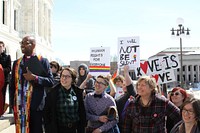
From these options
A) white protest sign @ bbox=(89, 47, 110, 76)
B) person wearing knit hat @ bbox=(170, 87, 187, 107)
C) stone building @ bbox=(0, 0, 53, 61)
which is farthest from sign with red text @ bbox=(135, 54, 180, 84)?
stone building @ bbox=(0, 0, 53, 61)

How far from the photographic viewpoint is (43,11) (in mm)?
47469

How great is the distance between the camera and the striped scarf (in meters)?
3.87

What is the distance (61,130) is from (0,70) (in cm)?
133

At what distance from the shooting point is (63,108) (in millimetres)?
3986

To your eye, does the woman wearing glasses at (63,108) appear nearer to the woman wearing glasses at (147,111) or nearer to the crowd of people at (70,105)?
the crowd of people at (70,105)

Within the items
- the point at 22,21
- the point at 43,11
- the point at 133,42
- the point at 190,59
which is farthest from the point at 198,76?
the point at 133,42

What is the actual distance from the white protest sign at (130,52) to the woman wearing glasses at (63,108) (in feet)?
9.76

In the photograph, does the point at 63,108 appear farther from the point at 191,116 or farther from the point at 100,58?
the point at 100,58

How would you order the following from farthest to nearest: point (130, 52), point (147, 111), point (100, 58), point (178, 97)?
point (100, 58), point (130, 52), point (178, 97), point (147, 111)

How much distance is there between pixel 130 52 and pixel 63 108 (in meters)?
3.35

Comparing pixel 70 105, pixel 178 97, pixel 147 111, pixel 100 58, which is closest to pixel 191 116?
pixel 147 111

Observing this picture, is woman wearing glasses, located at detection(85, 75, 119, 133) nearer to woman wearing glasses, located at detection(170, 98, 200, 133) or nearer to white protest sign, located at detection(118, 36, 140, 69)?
woman wearing glasses, located at detection(170, 98, 200, 133)

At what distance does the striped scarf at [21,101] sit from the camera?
3869mm

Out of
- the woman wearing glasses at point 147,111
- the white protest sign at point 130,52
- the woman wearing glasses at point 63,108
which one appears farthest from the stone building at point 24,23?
the woman wearing glasses at point 147,111
